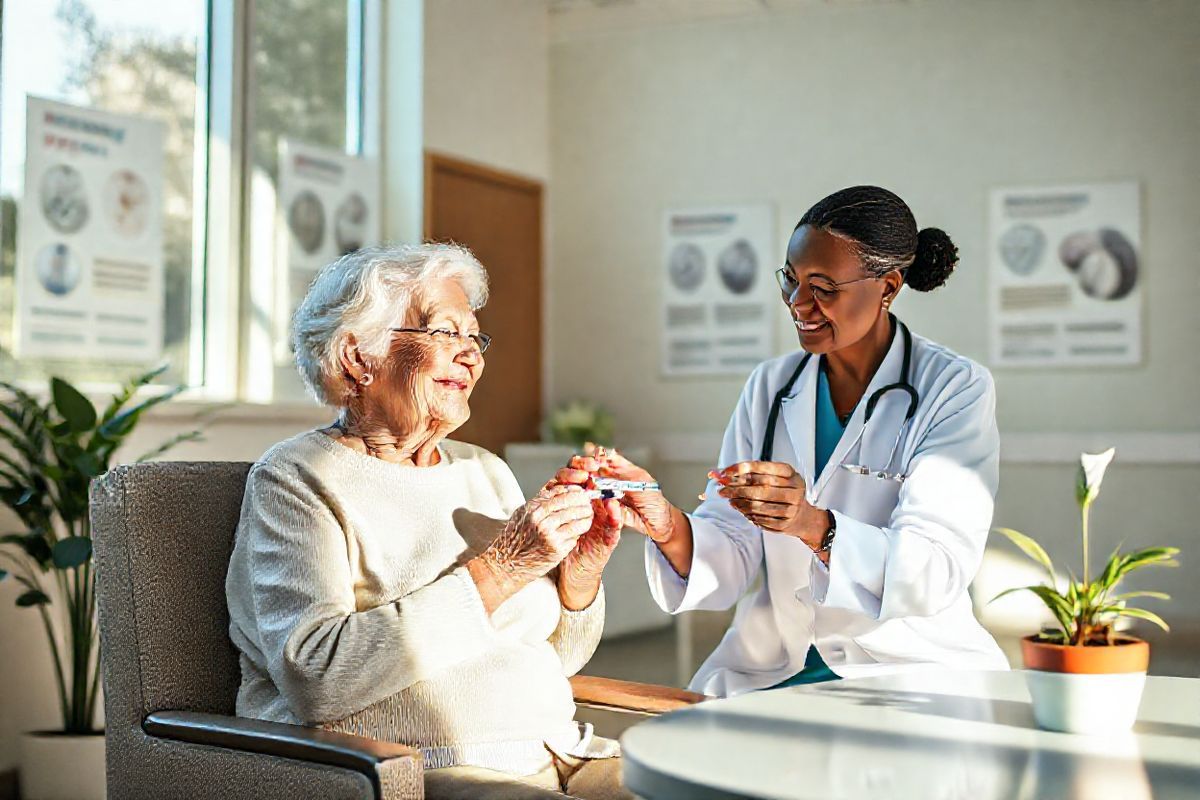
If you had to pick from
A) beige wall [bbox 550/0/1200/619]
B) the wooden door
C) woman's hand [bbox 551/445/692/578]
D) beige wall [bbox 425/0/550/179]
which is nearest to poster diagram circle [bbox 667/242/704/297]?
beige wall [bbox 550/0/1200/619]

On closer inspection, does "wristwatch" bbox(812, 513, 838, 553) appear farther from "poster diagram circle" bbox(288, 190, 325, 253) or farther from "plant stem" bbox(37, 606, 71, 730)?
"poster diagram circle" bbox(288, 190, 325, 253)

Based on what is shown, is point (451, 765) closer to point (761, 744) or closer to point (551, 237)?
point (761, 744)

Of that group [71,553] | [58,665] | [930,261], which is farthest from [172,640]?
[58,665]

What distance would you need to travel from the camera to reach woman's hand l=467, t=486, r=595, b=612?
195cm

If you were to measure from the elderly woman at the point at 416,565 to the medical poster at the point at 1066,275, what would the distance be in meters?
5.04

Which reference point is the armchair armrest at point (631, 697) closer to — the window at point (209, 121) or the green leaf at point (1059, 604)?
the green leaf at point (1059, 604)

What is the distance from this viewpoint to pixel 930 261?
7.93 ft

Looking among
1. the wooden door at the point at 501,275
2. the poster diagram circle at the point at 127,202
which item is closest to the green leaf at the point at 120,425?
the poster diagram circle at the point at 127,202

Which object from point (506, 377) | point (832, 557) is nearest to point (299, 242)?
point (506, 377)

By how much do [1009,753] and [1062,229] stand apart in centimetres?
574

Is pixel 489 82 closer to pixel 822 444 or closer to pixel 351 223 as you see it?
pixel 351 223

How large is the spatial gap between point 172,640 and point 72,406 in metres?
2.04

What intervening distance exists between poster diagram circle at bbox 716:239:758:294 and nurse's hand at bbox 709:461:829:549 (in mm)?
5312

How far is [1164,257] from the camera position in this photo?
6547 mm
